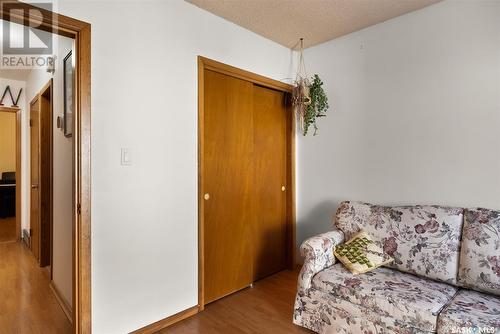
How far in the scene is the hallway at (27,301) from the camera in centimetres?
217

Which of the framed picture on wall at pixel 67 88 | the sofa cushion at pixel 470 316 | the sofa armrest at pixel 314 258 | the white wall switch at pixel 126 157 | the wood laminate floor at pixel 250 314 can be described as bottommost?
the wood laminate floor at pixel 250 314

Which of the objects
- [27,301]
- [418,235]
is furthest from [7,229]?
[418,235]

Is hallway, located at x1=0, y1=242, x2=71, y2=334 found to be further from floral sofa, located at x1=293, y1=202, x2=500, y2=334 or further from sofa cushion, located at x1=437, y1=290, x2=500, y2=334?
sofa cushion, located at x1=437, y1=290, x2=500, y2=334

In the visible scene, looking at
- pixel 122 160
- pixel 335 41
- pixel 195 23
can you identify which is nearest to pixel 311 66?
pixel 335 41

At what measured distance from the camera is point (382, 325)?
1.74 meters

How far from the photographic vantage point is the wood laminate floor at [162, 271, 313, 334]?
2111 mm

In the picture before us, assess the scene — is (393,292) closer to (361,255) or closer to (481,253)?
(361,255)

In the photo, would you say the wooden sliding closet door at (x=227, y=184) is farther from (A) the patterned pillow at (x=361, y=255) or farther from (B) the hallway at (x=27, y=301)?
(B) the hallway at (x=27, y=301)

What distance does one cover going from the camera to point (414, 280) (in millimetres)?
1981

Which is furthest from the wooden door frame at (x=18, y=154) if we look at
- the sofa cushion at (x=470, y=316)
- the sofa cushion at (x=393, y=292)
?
the sofa cushion at (x=470, y=316)

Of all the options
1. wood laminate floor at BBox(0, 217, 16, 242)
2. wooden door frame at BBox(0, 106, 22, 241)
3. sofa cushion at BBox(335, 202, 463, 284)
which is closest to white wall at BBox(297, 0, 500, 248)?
sofa cushion at BBox(335, 202, 463, 284)

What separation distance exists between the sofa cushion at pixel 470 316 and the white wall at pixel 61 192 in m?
2.50

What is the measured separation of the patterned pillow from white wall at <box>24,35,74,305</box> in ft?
6.76

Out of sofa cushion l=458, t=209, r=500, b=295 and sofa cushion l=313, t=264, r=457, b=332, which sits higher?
sofa cushion l=458, t=209, r=500, b=295
